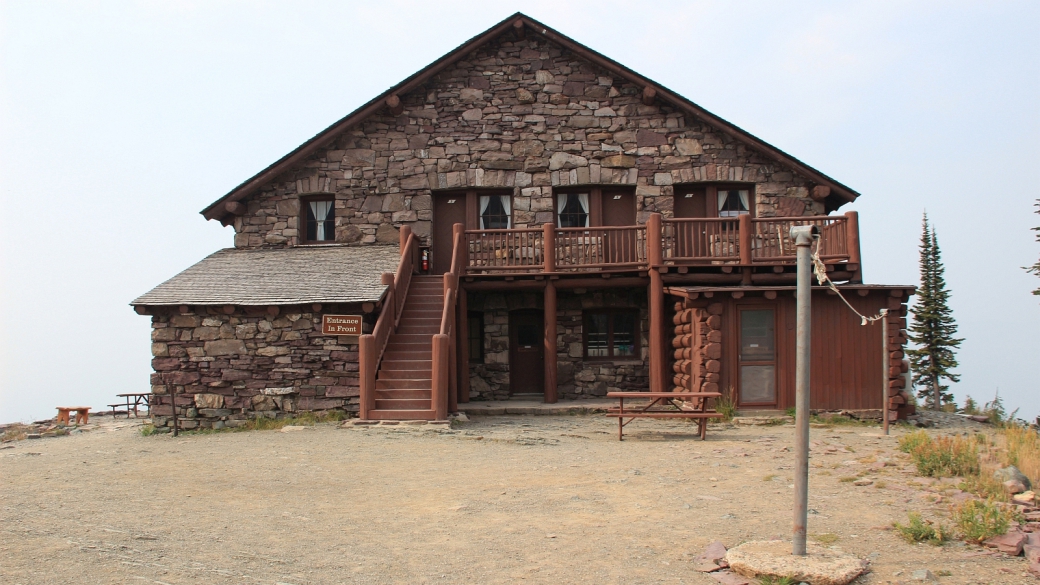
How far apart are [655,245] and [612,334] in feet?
9.99

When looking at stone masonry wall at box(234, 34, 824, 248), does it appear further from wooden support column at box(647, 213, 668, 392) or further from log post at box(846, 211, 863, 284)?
log post at box(846, 211, 863, 284)

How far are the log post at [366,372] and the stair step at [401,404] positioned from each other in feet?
0.58

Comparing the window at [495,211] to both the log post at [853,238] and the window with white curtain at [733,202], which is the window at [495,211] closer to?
the window with white curtain at [733,202]

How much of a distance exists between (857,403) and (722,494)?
754cm

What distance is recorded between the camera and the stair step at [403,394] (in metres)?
14.2

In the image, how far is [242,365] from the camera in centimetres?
1536

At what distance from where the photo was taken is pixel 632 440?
1227 cm

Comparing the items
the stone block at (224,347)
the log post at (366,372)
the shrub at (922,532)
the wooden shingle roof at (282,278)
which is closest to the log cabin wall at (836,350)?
the log post at (366,372)

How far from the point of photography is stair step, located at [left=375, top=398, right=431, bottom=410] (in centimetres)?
1409

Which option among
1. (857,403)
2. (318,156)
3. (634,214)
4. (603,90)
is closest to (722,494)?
(857,403)

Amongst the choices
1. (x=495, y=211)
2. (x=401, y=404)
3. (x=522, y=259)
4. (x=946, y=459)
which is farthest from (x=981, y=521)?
(x=495, y=211)

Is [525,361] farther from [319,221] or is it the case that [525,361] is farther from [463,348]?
[319,221]

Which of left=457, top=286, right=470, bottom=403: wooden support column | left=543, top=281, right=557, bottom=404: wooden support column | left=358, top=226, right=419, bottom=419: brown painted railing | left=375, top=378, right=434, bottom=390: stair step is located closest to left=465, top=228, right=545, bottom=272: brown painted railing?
left=543, top=281, right=557, bottom=404: wooden support column

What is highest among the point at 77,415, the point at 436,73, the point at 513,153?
the point at 436,73
